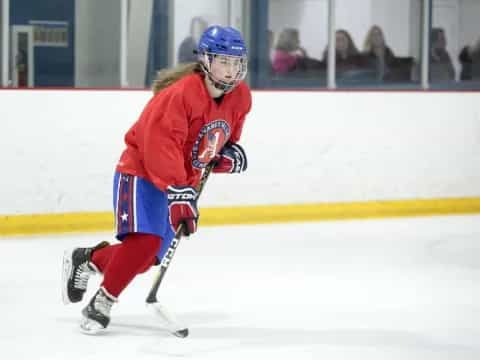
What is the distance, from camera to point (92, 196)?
5645 mm

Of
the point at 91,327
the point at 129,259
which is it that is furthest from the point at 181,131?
the point at 91,327

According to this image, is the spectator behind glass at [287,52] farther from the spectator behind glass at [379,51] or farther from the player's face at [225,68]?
the player's face at [225,68]

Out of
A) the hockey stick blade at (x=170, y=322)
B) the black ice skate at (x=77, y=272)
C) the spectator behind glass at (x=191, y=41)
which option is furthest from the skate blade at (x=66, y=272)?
the spectator behind glass at (x=191, y=41)

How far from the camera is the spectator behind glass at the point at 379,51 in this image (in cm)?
669

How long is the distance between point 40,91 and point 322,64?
173 centimetres

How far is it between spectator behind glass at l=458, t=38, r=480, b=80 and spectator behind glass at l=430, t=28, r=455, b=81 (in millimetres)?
98

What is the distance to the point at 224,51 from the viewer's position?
313 cm

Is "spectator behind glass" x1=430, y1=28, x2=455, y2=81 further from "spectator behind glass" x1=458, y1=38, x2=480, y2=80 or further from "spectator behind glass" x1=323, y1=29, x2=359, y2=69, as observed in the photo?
"spectator behind glass" x1=323, y1=29, x2=359, y2=69

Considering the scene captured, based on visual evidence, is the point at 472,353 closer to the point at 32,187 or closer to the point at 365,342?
the point at 365,342

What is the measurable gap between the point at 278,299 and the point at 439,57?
3.29 m

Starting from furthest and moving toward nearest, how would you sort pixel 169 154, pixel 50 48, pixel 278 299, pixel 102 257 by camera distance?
pixel 50 48 → pixel 278 299 → pixel 102 257 → pixel 169 154

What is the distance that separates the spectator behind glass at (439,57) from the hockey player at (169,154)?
3631mm

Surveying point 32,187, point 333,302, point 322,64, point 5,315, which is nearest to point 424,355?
point 333,302

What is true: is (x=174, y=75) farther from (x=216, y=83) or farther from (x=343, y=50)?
(x=343, y=50)
